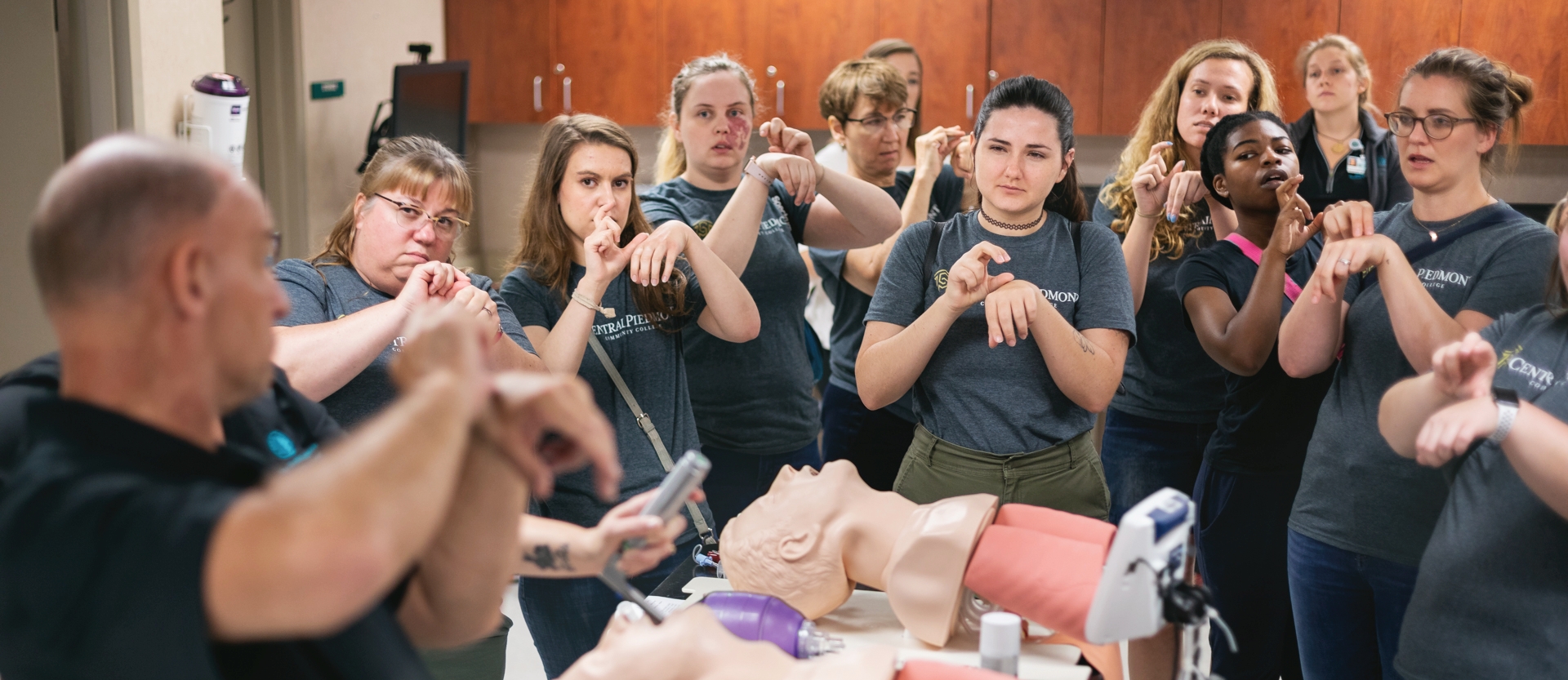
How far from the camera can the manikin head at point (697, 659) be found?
1.28m

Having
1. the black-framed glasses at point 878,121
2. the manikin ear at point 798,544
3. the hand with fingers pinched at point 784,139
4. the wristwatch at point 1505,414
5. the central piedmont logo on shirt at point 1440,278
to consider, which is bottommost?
the manikin ear at point 798,544

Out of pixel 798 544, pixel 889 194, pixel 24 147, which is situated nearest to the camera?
pixel 798 544

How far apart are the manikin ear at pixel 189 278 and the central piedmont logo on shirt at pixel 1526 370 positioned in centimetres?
156

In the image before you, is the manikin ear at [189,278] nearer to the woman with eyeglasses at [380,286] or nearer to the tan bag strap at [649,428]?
the woman with eyeglasses at [380,286]

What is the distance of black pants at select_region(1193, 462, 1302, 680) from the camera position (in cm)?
229

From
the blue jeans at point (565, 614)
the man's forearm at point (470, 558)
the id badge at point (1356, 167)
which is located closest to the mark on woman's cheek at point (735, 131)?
the blue jeans at point (565, 614)

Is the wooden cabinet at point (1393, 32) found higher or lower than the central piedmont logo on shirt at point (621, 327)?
higher

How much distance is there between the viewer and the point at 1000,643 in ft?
4.72

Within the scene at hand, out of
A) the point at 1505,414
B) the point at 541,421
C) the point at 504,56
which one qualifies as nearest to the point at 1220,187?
the point at 1505,414

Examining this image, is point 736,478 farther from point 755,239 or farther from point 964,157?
point 964,157

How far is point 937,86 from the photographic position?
539 centimetres

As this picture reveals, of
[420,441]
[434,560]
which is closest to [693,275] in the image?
[434,560]

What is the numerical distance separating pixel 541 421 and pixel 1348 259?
1471 millimetres

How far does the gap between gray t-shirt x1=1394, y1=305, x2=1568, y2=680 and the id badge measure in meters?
1.97
